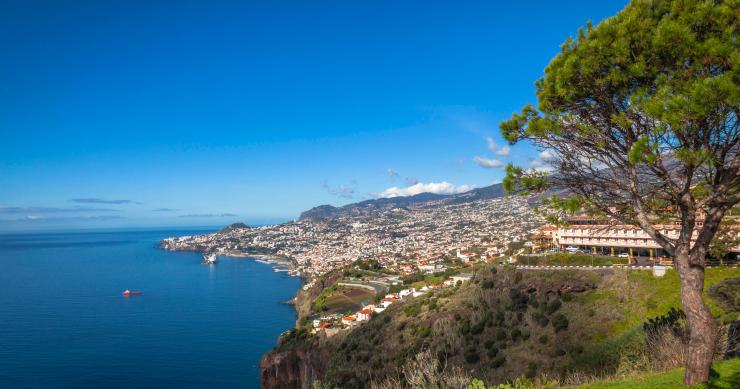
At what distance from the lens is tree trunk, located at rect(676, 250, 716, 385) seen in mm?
5023

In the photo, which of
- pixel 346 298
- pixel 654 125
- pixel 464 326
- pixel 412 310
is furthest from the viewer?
pixel 346 298

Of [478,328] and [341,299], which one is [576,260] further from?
[341,299]

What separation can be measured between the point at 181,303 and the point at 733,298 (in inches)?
2264

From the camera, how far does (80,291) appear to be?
62.9 metres

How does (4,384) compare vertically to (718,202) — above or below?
below

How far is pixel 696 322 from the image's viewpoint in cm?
506

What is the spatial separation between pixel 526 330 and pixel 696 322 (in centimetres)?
1255

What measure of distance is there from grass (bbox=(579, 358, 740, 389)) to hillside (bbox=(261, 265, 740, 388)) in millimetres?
1665

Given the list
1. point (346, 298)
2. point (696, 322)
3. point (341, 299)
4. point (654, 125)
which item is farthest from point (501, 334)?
point (346, 298)

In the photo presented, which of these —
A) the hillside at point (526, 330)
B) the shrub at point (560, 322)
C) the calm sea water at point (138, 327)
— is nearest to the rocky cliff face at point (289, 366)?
the hillside at point (526, 330)

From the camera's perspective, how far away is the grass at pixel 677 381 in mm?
5381

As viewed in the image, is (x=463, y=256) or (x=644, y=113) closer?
(x=644, y=113)

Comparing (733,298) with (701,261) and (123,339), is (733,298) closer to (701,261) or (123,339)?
(701,261)

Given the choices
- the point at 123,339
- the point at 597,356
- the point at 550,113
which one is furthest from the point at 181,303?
the point at 550,113
